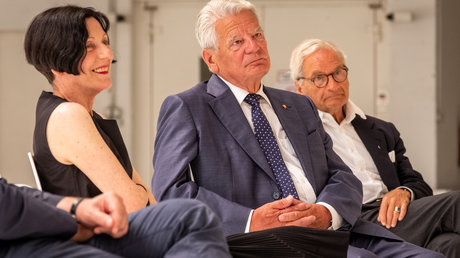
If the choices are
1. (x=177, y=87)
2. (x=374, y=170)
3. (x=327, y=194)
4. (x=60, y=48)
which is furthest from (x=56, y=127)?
(x=177, y=87)

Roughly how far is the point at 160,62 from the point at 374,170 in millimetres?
3667

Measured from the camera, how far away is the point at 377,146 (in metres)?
3.15

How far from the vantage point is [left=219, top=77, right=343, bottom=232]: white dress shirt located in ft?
7.60

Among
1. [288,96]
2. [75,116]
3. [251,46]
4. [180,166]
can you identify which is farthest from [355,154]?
[75,116]

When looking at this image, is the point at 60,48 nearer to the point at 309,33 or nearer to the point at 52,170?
the point at 52,170

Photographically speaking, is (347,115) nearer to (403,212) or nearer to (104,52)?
(403,212)

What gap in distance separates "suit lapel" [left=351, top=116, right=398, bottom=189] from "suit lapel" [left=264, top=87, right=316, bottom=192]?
30.6 inches

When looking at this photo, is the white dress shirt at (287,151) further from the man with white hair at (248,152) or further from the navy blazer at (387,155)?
the navy blazer at (387,155)

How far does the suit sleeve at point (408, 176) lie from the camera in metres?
3.04

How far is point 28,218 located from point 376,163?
211 centimetres

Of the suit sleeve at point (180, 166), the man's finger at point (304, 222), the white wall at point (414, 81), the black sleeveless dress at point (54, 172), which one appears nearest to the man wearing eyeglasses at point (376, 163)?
the man's finger at point (304, 222)

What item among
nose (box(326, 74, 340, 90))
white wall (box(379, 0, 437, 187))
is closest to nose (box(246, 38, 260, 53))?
nose (box(326, 74, 340, 90))

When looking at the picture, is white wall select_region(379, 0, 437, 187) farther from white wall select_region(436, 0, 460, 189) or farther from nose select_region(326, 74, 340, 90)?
nose select_region(326, 74, 340, 90)

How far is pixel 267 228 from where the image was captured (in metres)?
2.12
